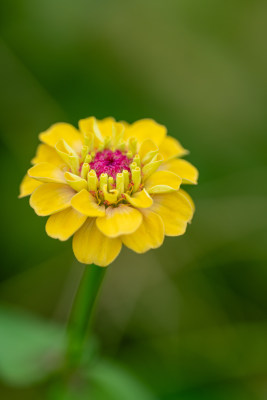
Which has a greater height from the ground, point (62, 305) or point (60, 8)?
point (60, 8)

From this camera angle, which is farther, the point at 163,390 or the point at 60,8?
the point at 60,8

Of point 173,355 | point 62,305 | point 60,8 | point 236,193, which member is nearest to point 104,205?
point 62,305

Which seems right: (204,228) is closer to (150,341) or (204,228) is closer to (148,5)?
(150,341)

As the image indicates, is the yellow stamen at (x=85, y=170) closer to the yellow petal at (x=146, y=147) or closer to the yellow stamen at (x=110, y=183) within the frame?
the yellow stamen at (x=110, y=183)

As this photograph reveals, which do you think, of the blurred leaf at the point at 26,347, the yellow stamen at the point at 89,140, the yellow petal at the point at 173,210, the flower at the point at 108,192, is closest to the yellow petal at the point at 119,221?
the flower at the point at 108,192

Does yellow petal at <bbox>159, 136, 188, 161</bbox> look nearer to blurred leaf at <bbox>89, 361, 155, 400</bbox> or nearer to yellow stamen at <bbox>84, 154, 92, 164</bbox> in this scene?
yellow stamen at <bbox>84, 154, 92, 164</bbox>

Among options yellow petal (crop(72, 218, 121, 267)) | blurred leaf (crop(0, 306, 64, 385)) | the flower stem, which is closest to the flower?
yellow petal (crop(72, 218, 121, 267))
